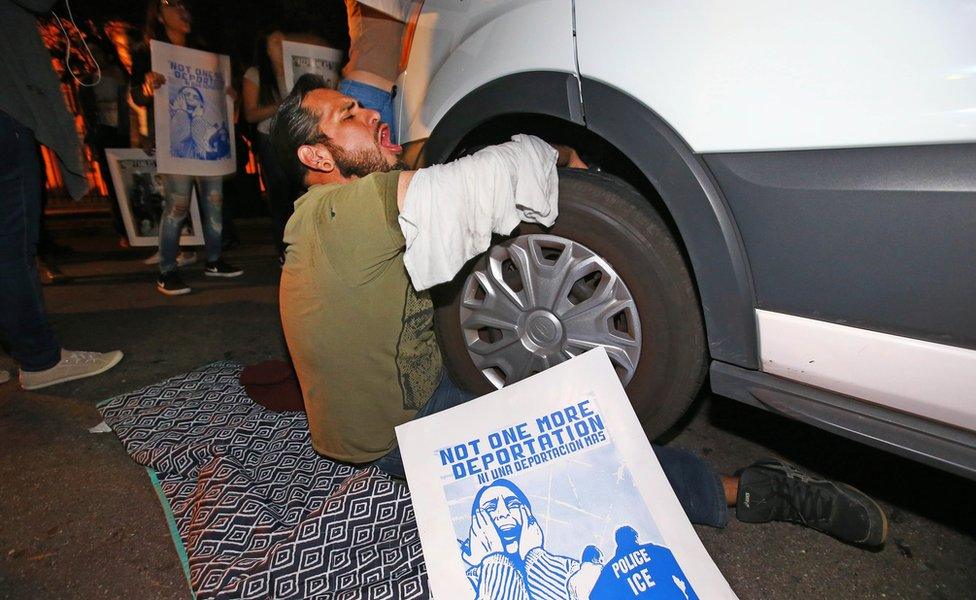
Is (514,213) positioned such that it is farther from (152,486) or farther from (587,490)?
(152,486)

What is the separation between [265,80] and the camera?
3.23 m

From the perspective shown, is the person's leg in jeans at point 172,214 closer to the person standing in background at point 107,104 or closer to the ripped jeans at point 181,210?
the ripped jeans at point 181,210

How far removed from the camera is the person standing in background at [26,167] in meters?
2.09

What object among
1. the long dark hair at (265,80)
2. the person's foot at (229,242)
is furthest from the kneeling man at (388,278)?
the person's foot at (229,242)

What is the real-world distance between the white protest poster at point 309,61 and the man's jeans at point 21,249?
131 cm

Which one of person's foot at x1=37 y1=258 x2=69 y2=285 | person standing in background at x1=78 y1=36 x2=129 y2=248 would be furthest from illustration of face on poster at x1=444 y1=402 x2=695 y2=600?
person's foot at x1=37 y1=258 x2=69 y2=285

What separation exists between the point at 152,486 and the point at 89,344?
166 centimetres

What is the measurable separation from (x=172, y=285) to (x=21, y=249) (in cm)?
157

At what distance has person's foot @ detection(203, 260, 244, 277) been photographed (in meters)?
4.19

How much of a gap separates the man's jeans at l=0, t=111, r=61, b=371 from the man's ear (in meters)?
1.55

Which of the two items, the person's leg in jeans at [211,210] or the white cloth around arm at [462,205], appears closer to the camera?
the white cloth around arm at [462,205]

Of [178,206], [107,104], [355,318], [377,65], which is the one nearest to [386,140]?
[377,65]

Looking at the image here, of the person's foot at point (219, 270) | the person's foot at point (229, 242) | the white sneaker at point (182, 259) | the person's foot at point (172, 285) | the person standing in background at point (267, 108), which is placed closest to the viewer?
the person standing in background at point (267, 108)

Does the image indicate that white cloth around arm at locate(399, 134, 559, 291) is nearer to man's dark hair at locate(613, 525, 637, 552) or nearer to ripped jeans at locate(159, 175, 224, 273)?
man's dark hair at locate(613, 525, 637, 552)
